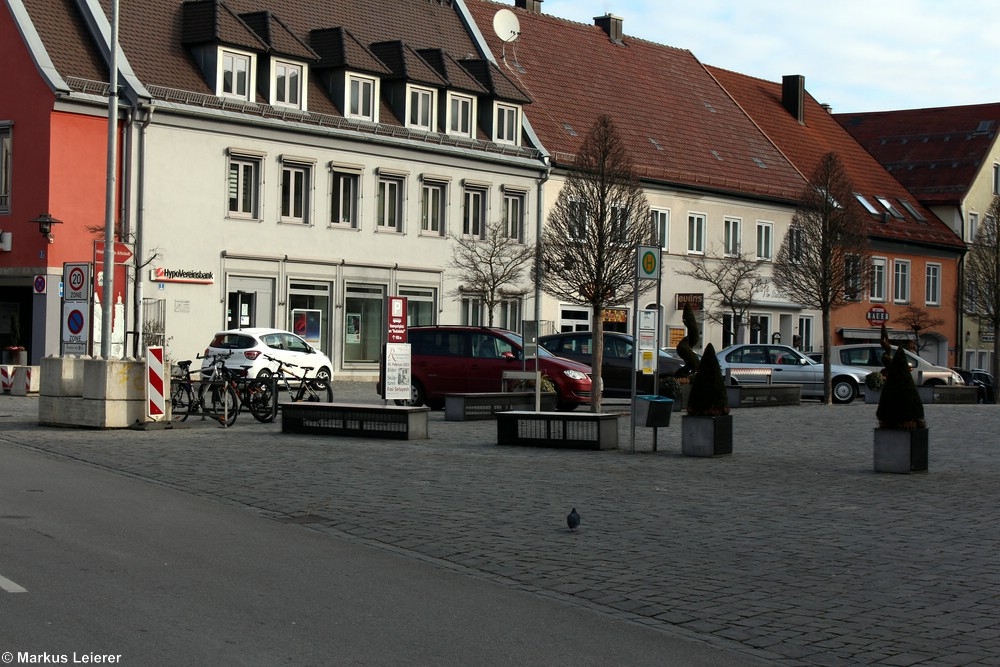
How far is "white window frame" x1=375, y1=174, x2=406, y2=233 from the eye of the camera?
4338 centimetres

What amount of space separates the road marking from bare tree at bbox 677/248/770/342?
43.1 metres

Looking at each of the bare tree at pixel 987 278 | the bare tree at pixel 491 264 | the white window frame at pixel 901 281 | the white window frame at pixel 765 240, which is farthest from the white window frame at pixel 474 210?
the white window frame at pixel 901 281

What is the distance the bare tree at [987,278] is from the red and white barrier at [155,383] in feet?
105

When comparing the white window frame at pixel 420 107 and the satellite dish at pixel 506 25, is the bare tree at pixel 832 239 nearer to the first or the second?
the white window frame at pixel 420 107

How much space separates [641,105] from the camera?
5475 centimetres

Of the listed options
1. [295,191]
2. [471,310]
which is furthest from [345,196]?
[471,310]

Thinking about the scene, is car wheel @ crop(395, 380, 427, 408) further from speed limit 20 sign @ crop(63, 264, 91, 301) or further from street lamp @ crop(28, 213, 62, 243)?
street lamp @ crop(28, 213, 62, 243)

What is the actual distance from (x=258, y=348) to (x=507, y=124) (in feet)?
50.6

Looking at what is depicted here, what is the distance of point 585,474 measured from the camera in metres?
15.8

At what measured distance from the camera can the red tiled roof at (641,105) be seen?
167 ft

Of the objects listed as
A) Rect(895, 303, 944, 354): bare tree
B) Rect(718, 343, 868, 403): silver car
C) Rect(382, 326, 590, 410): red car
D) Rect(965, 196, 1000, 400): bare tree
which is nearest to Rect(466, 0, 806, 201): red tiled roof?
Rect(895, 303, 944, 354): bare tree

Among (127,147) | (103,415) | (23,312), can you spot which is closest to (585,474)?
(103,415)

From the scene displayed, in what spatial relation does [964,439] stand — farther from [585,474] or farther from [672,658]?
[672,658]

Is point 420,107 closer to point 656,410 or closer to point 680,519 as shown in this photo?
point 656,410
